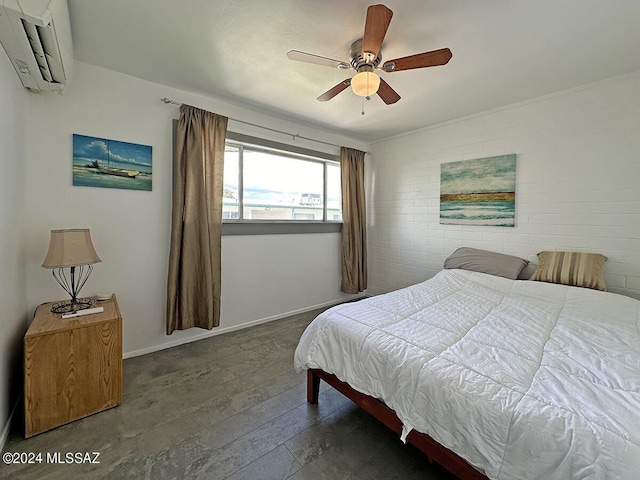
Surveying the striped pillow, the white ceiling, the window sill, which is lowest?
the striped pillow

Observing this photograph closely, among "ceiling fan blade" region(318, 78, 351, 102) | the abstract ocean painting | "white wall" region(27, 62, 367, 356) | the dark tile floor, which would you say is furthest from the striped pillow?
"white wall" region(27, 62, 367, 356)

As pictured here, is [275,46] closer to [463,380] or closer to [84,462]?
[463,380]

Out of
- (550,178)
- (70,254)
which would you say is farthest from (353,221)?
(70,254)

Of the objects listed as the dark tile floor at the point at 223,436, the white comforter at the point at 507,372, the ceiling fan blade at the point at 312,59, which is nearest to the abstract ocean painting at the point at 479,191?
the white comforter at the point at 507,372

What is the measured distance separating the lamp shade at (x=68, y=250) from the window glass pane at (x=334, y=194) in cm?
278

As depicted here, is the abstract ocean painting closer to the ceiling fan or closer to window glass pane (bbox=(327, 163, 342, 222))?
window glass pane (bbox=(327, 163, 342, 222))

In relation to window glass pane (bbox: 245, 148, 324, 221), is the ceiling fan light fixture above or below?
above

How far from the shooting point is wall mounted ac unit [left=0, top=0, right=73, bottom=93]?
1194mm

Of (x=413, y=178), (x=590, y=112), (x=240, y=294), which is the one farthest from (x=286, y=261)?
(x=590, y=112)

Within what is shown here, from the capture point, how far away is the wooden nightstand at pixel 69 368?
1.52 metres

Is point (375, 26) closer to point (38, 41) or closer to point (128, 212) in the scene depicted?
point (38, 41)

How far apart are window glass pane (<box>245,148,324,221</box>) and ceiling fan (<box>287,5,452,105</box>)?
1.48 m

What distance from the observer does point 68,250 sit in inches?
69.0

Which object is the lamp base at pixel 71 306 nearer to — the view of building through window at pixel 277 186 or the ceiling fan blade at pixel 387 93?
the view of building through window at pixel 277 186
